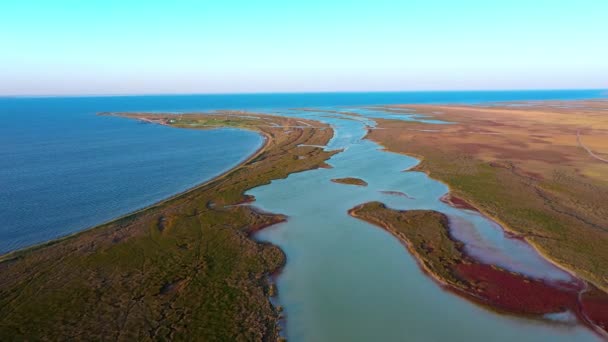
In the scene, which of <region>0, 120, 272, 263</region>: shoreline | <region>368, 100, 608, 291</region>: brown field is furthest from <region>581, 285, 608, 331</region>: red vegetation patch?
<region>0, 120, 272, 263</region>: shoreline

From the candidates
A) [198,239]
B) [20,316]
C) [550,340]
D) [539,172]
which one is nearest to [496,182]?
[539,172]

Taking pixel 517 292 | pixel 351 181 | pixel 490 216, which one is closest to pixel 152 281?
pixel 517 292

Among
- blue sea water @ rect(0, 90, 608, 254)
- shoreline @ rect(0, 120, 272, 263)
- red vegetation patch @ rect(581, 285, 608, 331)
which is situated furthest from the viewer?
blue sea water @ rect(0, 90, 608, 254)

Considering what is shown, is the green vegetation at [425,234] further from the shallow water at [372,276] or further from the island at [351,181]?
the island at [351,181]

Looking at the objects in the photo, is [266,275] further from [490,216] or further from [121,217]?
[490,216]

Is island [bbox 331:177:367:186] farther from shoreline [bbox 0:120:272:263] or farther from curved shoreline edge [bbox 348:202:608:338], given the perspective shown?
shoreline [bbox 0:120:272:263]

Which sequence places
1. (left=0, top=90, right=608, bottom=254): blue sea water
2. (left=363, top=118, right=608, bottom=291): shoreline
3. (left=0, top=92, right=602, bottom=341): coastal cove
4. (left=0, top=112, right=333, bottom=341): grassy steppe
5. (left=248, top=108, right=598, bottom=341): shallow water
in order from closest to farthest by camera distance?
(left=0, top=112, right=333, bottom=341): grassy steppe < (left=0, top=92, right=602, bottom=341): coastal cove < (left=248, top=108, right=598, bottom=341): shallow water < (left=363, top=118, right=608, bottom=291): shoreline < (left=0, top=90, right=608, bottom=254): blue sea water
